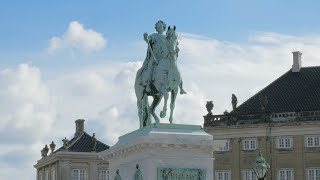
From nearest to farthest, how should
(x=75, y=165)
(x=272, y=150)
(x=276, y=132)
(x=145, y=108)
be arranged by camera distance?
(x=145, y=108) < (x=276, y=132) < (x=272, y=150) < (x=75, y=165)

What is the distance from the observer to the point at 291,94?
77062 millimetres

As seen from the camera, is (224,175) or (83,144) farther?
(83,144)

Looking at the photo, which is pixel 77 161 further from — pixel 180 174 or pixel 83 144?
pixel 180 174

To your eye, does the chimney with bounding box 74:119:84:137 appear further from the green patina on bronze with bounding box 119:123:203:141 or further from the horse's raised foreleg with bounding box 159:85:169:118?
the green patina on bronze with bounding box 119:123:203:141

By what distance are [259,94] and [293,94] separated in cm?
308

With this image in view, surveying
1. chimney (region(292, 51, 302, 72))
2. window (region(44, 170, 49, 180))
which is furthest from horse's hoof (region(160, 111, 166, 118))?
window (region(44, 170, 49, 180))

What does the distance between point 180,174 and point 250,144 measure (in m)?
50.1

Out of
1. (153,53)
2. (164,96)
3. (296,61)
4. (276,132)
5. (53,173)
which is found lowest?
(164,96)

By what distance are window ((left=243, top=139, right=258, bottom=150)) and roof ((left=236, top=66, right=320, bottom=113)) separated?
8.33 ft

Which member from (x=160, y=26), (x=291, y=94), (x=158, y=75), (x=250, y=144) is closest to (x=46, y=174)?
(x=250, y=144)

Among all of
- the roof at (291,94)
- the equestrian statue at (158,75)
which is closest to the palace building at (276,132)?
the roof at (291,94)

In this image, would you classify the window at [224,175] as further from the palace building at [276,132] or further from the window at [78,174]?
the window at [78,174]

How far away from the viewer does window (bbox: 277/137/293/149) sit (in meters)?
Answer: 74.1

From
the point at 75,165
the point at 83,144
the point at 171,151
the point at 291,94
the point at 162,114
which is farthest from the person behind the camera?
the point at 83,144
